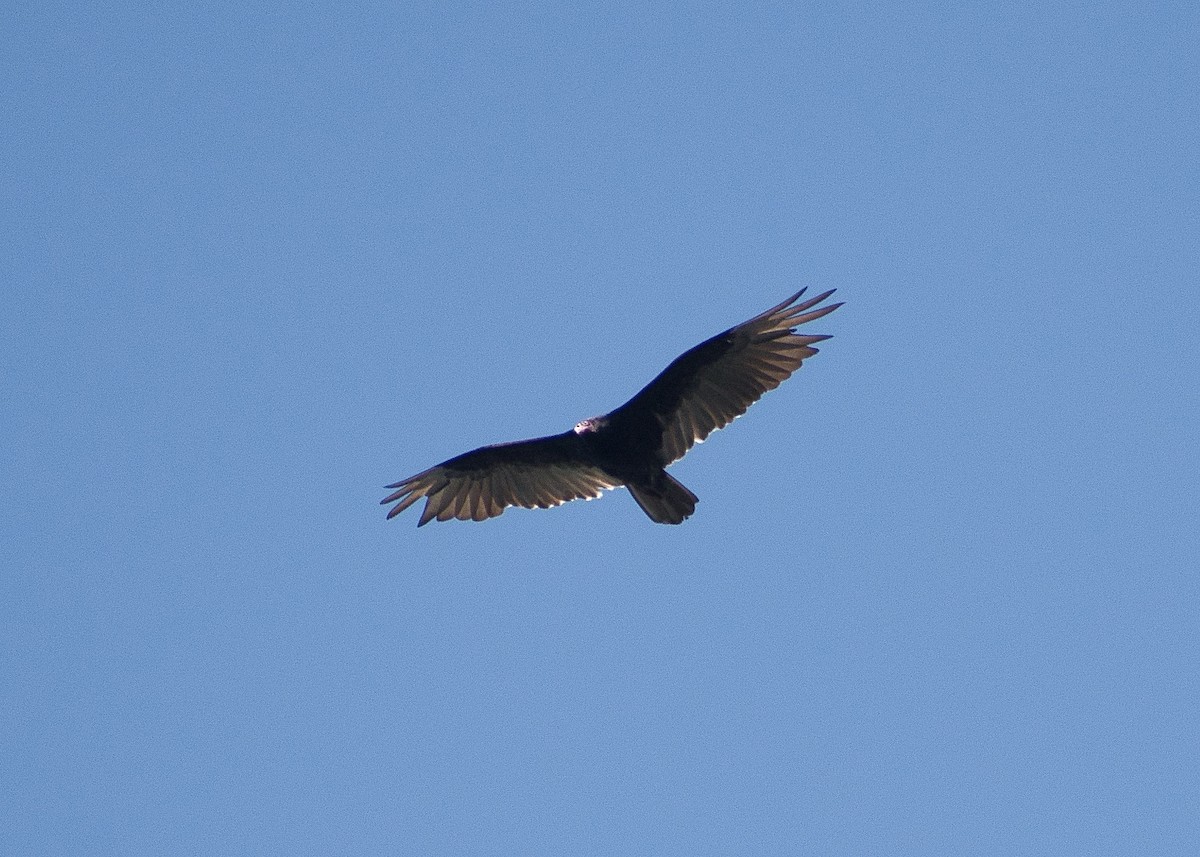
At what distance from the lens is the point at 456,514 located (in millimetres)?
13016

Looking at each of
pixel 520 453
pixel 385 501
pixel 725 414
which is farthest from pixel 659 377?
pixel 385 501

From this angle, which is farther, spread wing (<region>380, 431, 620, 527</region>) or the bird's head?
spread wing (<region>380, 431, 620, 527</region>)

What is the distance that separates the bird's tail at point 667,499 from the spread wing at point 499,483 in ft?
2.38

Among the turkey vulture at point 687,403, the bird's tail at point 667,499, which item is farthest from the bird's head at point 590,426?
the bird's tail at point 667,499

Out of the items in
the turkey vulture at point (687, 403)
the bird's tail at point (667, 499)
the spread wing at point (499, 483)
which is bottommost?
the bird's tail at point (667, 499)

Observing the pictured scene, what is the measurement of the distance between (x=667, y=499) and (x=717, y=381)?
96cm

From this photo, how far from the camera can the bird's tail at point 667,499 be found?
1181cm

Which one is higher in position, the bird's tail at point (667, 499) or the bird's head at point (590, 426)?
the bird's head at point (590, 426)

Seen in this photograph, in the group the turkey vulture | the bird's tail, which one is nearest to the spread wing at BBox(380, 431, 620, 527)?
the turkey vulture

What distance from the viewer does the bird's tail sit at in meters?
11.8

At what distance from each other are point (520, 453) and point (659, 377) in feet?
4.77

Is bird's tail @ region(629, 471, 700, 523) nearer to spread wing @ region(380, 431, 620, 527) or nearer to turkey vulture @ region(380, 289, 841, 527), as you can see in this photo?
turkey vulture @ region(380, 289, 841, 527)

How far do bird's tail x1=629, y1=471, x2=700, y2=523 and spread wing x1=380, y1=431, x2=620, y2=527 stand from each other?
0.72m

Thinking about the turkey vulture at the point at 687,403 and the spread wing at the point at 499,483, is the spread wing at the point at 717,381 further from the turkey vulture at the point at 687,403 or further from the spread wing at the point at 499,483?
the spread wing at the point at 499,483
